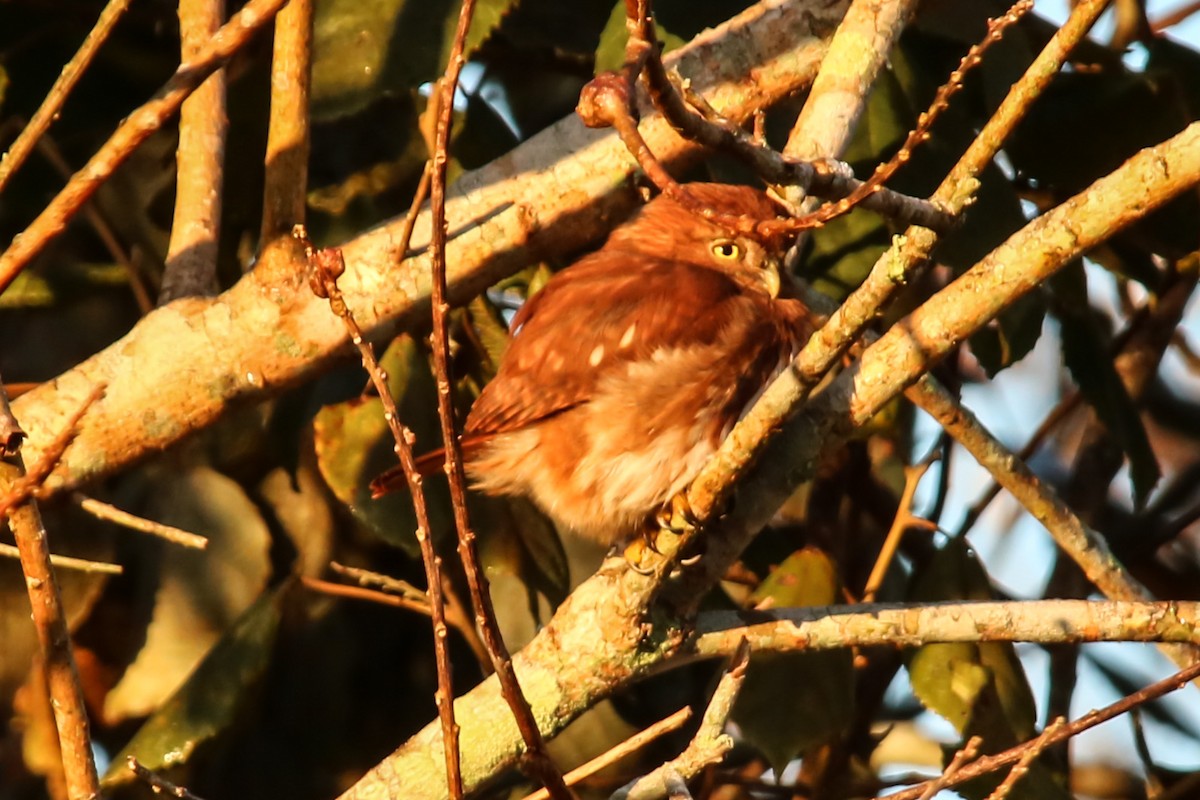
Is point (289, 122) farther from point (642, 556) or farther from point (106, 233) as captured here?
point (642, 556)

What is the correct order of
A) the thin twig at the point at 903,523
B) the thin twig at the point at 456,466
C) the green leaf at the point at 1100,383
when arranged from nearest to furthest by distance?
the thin twig at the point at 456,466 → the thin twig at the point at 903,523 → the green leaf at the point at 1100,383

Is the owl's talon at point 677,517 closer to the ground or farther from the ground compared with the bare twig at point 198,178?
closer to the ground

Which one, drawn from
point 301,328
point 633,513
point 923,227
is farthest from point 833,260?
point 923,227

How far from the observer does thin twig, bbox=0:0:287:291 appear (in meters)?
3.19

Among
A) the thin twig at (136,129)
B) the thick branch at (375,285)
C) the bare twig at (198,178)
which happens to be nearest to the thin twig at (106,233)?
the bare twig at (198,178)

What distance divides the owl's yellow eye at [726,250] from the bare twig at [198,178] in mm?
1337

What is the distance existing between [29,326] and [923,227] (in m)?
3.30

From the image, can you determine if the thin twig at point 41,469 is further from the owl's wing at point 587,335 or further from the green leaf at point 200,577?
the green leaf at point 200,577

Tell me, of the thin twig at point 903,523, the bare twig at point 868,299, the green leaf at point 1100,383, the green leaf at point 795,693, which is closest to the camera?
the bare twig at point 868,299

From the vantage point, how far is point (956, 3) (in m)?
4.16

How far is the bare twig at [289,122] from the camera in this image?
3.72 m

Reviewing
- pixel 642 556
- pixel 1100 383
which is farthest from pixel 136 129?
pixel 1100 383

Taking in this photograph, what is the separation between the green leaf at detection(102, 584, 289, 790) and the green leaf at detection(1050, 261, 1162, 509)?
231 cm

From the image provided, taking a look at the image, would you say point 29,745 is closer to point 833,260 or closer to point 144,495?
point 144,495
